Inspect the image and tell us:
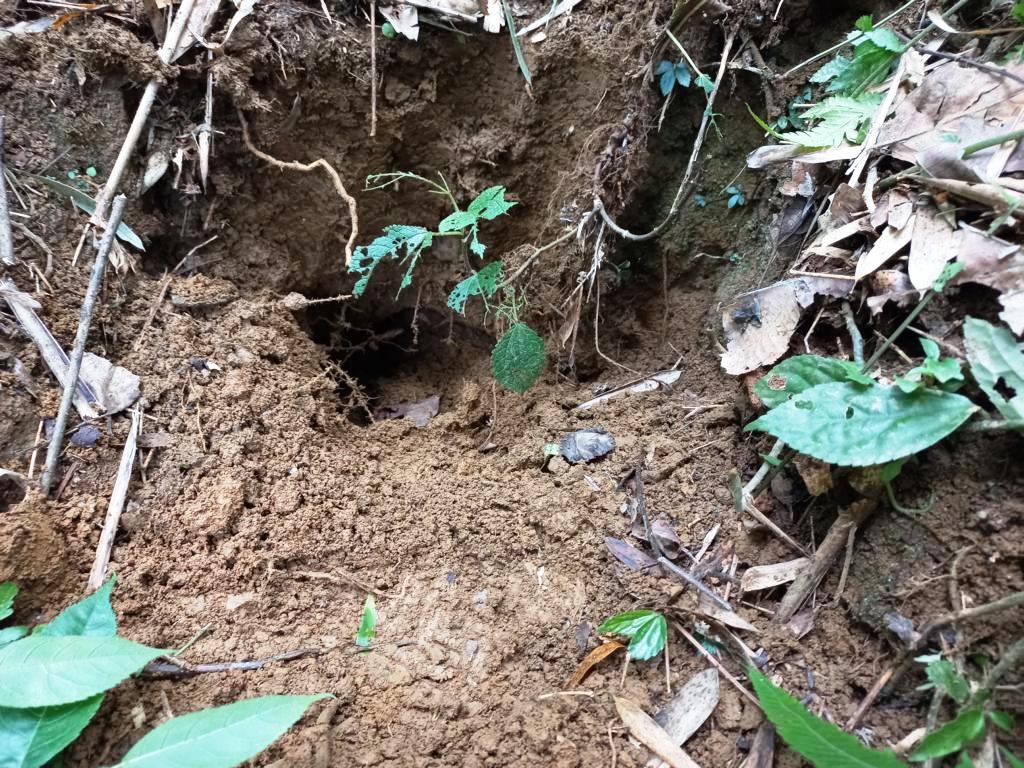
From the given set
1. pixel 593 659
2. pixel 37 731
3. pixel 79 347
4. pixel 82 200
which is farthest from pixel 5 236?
pixel 593 659

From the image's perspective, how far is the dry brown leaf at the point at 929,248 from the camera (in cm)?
121

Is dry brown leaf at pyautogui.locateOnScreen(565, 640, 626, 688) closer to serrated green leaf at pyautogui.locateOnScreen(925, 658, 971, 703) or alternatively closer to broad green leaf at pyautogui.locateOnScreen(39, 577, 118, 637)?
serrated green leaf at pyautogui.locateOnScreen(925, 658, 971, 703)

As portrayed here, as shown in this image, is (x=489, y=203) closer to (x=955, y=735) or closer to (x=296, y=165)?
(x=296, y=165)

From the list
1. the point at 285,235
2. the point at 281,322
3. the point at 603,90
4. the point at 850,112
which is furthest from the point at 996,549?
the point at 285,235

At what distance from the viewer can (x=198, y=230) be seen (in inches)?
77.8

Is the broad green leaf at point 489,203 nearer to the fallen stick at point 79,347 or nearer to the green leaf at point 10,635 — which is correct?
the fallen stick at point 79,347

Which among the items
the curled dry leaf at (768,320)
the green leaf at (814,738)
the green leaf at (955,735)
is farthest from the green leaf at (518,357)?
the green leaf at (955,735)

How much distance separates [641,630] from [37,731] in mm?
1184

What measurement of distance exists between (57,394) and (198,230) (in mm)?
718

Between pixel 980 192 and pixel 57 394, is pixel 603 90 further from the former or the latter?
pixel 57 394

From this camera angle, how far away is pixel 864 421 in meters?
1.15

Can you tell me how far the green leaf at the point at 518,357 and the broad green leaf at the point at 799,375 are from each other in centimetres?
65

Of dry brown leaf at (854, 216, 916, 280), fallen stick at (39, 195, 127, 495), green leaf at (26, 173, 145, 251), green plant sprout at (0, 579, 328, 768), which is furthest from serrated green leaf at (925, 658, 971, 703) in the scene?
green leaf at (26, 173, 145, 251)

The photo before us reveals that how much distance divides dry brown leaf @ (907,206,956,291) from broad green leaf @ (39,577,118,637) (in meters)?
1.83
